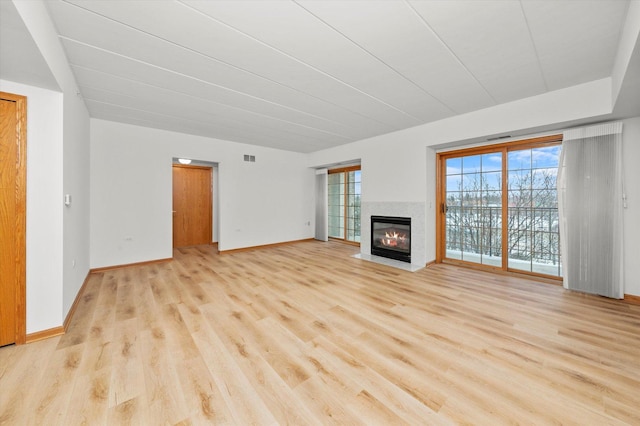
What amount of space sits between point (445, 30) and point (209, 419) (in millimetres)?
3306

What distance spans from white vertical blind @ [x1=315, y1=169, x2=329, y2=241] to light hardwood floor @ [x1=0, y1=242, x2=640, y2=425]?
4.17m

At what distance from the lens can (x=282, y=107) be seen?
3748mm

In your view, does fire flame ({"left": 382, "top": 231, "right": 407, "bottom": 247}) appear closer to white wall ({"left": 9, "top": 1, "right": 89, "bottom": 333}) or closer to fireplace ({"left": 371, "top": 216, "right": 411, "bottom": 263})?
fireplace ({"left": 371, "top": 216, "right": 411, "bottom": 263})

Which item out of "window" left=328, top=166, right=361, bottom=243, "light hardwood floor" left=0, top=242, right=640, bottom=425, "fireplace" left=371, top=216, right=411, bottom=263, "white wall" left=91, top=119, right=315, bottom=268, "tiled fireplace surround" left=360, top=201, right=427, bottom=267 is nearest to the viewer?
"light hardwood floor" left=0, top=242, right=640, bottom=425

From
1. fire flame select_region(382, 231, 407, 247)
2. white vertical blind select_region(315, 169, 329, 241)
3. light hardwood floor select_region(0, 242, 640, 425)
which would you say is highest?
white vertical blind select_region(315, 169, 329, 241)

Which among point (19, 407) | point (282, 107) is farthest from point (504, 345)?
point (282, 107)

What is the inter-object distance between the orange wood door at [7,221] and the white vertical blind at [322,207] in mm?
6112

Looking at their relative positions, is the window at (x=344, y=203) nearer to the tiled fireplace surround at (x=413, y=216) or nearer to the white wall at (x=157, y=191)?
the tiled fireplace surround at (x=413, y=216)

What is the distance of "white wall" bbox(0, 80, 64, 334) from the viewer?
7.06ft

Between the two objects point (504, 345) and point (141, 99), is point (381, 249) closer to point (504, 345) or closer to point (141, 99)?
point (504, 345)

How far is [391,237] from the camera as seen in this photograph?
17.1 feet

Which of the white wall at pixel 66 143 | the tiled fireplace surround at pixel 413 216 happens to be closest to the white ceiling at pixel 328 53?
the white wall at pixel 66 143

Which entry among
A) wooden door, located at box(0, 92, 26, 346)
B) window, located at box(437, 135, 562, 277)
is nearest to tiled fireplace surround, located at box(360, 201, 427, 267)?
window, located at box(437, 135, 562, 277)

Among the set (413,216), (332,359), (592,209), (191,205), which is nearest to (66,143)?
(332,359)
